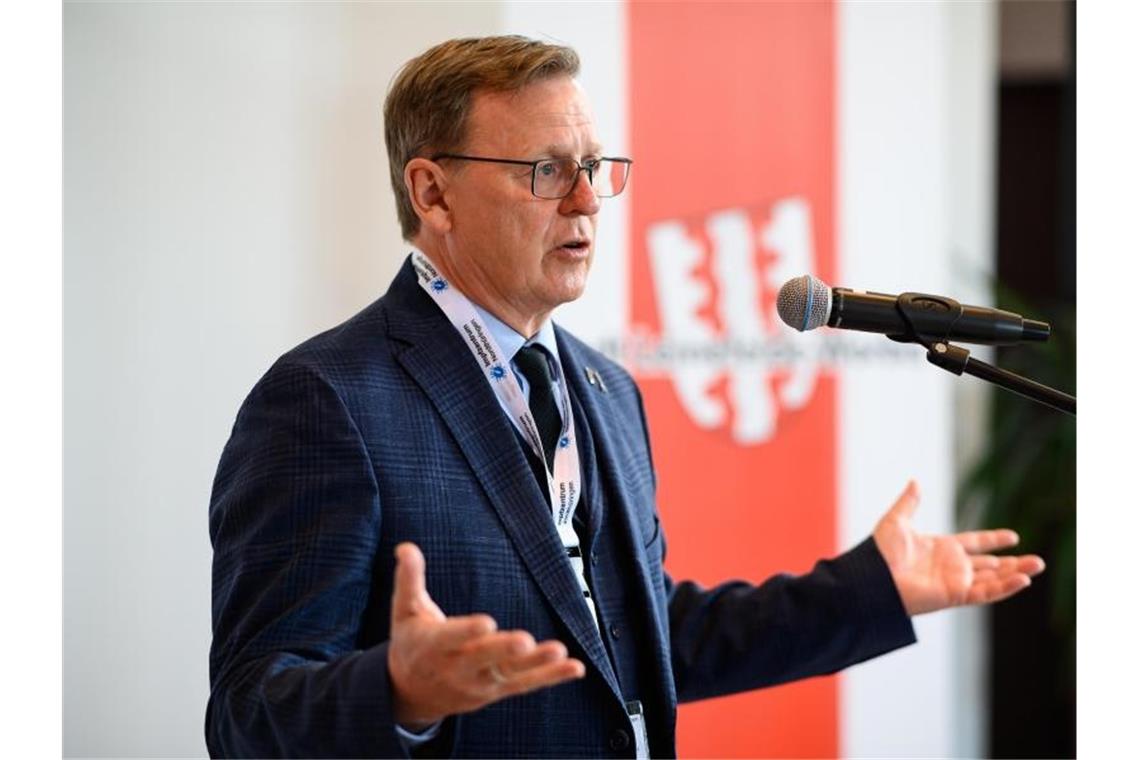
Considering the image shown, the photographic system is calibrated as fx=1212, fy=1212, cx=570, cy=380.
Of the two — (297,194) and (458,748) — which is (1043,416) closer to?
(297,194)

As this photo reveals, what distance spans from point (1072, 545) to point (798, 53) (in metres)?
2.04

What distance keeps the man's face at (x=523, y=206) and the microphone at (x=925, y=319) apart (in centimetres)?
49

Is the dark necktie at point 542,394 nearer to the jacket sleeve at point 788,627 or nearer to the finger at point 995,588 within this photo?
the jacket sleeve at point 788,627

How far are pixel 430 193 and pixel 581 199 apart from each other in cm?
26

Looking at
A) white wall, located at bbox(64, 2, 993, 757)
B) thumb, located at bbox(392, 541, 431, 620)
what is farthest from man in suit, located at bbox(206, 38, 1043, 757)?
white wall, located at bbox(64, 2, 993, 757)

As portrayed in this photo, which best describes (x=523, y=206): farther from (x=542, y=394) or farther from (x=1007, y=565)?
(x=1007, y=565)

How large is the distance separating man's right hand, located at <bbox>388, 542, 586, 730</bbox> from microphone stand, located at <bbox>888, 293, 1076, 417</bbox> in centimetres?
64

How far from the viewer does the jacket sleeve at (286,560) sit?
150cm

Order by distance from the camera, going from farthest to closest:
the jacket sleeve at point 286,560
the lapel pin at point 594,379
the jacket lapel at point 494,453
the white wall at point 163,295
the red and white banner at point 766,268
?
1. the red and white banner at point 766,268
2. the white wall at point 163,295
3. the lapel pin at point 594,379
4. the jacket lapel at point 494,453
5. the jacket sleeve at point 286,560

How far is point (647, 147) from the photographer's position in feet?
11.5

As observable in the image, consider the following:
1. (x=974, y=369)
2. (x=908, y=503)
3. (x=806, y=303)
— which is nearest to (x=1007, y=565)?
(x=908, y=503)

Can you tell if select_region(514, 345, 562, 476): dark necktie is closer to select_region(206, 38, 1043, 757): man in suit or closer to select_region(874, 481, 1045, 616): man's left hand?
select_region(206, 38, 1043, 757): man in suit

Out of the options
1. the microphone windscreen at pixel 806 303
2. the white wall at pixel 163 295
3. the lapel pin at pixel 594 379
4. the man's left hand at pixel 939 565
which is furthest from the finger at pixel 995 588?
the white wall at pixel 163 295
